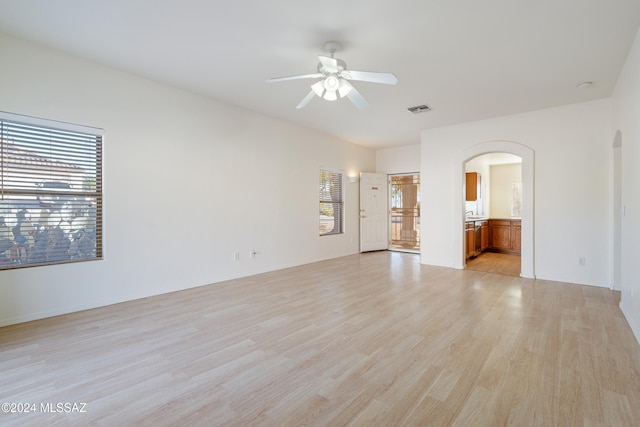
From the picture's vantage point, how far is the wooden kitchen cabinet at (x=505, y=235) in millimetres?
7570

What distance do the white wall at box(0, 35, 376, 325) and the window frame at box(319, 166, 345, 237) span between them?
2.52 feet

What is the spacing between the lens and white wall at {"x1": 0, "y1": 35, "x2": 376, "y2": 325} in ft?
10.3

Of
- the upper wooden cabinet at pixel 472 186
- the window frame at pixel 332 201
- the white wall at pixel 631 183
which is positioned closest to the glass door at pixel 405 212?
the upper wooden cabinet at pixel 472 186

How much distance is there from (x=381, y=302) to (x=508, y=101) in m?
3.67

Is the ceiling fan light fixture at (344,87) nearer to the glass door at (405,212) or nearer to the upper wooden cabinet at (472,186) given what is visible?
the glass door at (405,212)

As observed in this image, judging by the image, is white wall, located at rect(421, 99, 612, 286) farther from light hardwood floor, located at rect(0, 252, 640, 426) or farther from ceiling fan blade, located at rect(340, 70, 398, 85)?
ceiling fan blade, located at rect(340, 70, 398, 85)

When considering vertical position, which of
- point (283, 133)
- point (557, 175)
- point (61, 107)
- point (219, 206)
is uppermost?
point (283, 133)

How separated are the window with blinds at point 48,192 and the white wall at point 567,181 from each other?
238 inches

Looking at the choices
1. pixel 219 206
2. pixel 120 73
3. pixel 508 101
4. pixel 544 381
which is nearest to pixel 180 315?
pixel 219 206

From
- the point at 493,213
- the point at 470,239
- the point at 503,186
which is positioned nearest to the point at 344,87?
the point at 470,239

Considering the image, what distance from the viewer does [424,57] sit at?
10.6 feet

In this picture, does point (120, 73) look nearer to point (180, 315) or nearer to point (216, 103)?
point (216, 103)

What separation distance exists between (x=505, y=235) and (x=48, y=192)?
30.1 ft

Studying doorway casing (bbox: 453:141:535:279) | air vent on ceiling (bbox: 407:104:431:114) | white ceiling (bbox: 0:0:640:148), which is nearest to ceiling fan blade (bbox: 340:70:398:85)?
white ceiling (bbox: 0:0:640:148)
